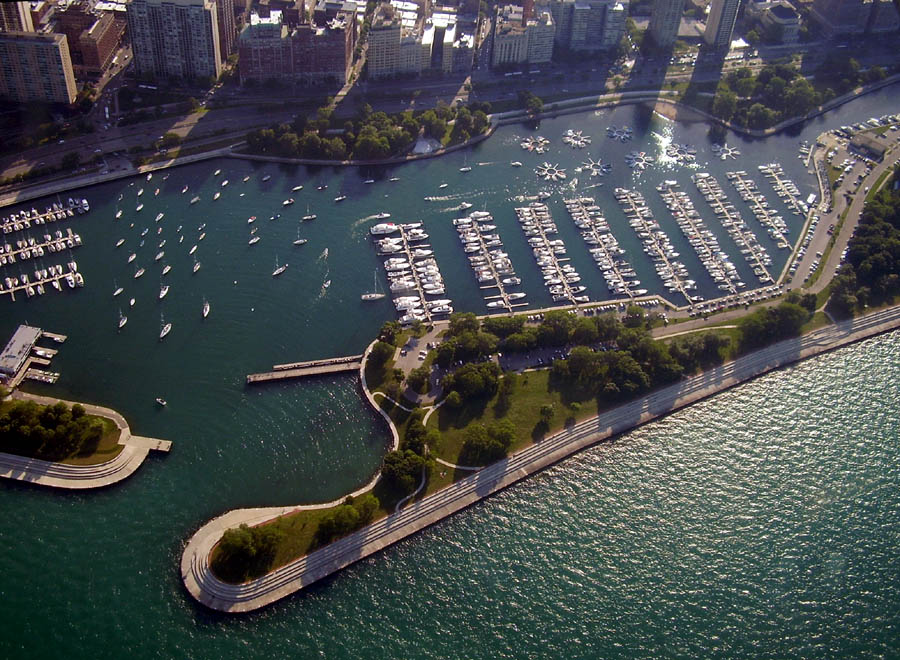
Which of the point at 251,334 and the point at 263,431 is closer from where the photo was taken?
the point at 263,431

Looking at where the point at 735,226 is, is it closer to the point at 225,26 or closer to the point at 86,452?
the point at 225,26

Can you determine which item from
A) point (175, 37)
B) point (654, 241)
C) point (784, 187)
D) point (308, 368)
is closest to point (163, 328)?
point (308, 368)

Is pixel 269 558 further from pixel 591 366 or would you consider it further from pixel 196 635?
pixel 591 366

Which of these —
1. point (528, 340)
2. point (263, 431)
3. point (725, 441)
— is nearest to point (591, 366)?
point (528, 340)

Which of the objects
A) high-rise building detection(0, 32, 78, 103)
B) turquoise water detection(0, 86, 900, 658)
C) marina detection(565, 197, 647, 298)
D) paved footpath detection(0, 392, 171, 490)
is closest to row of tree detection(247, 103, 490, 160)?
turquoise water detection(0, 86, 900, 658)

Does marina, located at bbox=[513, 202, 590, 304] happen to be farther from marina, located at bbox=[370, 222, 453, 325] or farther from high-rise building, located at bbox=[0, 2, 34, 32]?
high-rise building, located at bbox=[0, 2, 34, 32]

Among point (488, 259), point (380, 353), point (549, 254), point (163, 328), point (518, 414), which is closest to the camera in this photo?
point (518, 414)
